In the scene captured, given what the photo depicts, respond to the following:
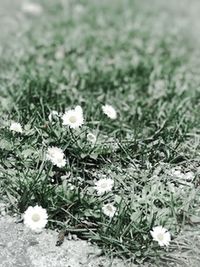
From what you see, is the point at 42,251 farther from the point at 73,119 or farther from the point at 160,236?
the point at 73,119

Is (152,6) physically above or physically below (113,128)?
above

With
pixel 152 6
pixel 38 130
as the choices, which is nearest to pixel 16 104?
pixel 38 130

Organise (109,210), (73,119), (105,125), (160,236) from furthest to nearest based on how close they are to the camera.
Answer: (105,125) → (73,119) → (109,210) → (160,236)

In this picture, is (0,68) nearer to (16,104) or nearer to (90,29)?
(16,104)

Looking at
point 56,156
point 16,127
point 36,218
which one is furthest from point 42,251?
point 16,127

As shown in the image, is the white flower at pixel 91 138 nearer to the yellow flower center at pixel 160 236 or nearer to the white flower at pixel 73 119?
the white flower at pixel 73 119

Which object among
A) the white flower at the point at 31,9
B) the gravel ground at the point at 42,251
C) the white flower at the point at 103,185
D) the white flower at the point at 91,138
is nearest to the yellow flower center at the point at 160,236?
the gravel ground at the point at 42,251
